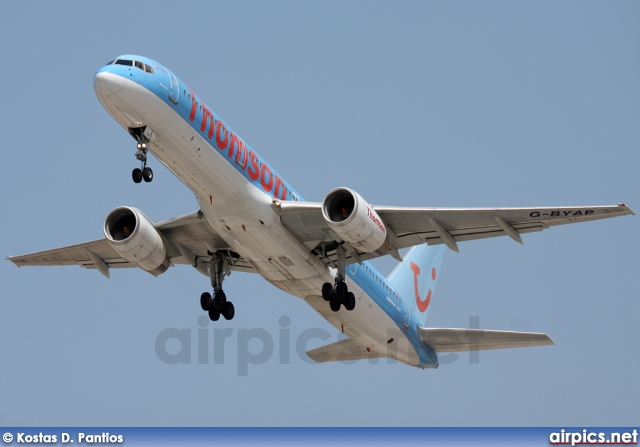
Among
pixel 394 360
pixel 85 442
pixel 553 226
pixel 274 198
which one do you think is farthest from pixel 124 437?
pixel 553 226

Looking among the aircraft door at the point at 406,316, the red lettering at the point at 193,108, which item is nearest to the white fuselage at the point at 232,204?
the red lettering at the point at 193,108

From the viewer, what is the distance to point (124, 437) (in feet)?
112

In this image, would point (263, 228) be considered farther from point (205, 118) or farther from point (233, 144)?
point (205, 118)

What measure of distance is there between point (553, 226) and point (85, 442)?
53.1 feet

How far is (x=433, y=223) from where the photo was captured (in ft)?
110

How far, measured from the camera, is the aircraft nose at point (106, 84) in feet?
95.7

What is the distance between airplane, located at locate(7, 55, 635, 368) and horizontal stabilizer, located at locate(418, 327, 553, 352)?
54mm

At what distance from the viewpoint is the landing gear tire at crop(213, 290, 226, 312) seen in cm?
3703

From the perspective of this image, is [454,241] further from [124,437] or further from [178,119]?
[124,437]

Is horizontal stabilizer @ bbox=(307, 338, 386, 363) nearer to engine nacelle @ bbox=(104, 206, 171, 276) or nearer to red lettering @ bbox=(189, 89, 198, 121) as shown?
engine nacelle @ bbox=(104, 206, 171, 276)

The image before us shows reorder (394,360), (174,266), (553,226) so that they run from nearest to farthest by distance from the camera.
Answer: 1. (553,226)
2. (174,266)
3. (394,360)

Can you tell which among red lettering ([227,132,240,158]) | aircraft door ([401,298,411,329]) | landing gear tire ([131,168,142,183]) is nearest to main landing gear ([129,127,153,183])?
landing gear tire ([131,168,142,183])

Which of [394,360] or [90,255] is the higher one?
[90,255]

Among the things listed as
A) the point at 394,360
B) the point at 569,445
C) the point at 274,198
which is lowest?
the point at 569,445
